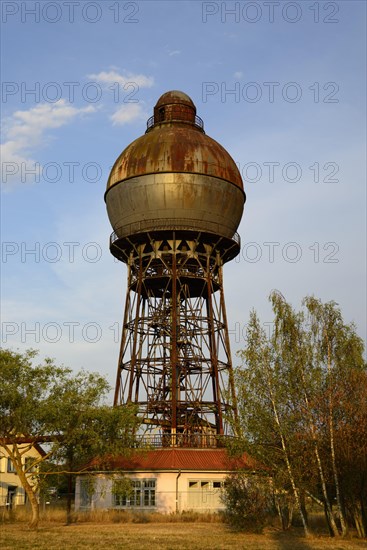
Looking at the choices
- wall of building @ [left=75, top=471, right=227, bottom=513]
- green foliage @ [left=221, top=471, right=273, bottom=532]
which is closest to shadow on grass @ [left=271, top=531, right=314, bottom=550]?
green foliage @ [left=221, top=471, right=273, bottom=532]

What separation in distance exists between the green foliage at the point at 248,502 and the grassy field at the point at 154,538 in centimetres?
57

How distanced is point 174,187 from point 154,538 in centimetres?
2157

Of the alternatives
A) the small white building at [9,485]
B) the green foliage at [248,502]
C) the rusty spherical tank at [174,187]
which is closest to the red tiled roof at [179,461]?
the green foliage at [248,502]

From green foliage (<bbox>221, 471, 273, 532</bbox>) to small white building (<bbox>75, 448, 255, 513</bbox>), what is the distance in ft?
22.0

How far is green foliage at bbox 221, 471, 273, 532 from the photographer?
2775cm

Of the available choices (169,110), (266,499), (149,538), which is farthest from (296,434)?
(169,110)

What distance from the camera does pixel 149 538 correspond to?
Result: 24328 millimetres

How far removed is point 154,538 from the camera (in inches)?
959

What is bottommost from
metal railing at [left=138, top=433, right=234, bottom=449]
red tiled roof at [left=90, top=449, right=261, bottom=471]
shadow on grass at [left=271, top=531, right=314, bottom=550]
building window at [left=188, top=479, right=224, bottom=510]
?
shadow on grass at [left=271, top=531, right=314, bottom=550]

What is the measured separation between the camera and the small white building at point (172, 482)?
118 feet

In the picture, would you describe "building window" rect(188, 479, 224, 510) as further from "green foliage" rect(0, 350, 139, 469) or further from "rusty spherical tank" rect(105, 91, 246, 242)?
"rusty spherical tank" rect(105, 91, 246, 242)

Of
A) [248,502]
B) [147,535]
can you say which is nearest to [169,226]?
[248,502]

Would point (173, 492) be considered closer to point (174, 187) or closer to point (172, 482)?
point (172, 482)

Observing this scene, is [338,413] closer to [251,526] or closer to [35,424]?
[251,526]
